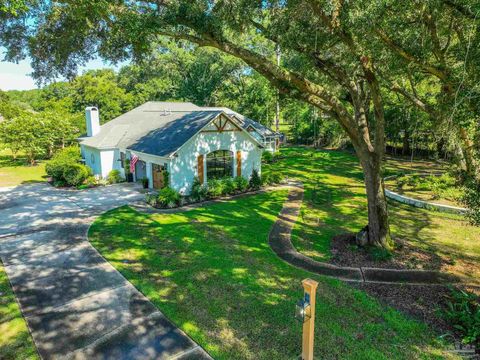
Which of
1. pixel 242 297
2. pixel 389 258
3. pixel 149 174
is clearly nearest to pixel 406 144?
pixel 149 174

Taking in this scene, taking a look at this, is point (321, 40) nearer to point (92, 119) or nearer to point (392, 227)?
point (392, 227)

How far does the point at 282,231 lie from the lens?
44.3 ft

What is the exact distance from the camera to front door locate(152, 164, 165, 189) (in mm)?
20173

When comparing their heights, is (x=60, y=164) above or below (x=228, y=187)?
above

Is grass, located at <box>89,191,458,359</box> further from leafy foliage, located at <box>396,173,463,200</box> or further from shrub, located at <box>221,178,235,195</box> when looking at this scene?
Answer: leafy foliage, located at <box>396,173,463,200</box>

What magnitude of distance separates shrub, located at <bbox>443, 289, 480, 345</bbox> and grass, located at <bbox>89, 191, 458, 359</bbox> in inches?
25.7

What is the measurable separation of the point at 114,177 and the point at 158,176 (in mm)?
4693

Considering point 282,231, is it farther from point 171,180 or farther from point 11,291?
point 11,291

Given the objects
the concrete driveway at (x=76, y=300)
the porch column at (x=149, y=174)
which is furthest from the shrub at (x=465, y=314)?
the porch column at (x=149, y=174)

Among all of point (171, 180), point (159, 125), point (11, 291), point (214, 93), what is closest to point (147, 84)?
point (214, 93)

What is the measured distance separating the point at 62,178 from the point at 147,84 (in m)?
32.8

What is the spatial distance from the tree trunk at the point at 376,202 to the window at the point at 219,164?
36.6 feet

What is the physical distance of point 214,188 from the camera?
19094mm

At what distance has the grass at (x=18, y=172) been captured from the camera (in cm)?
2447
